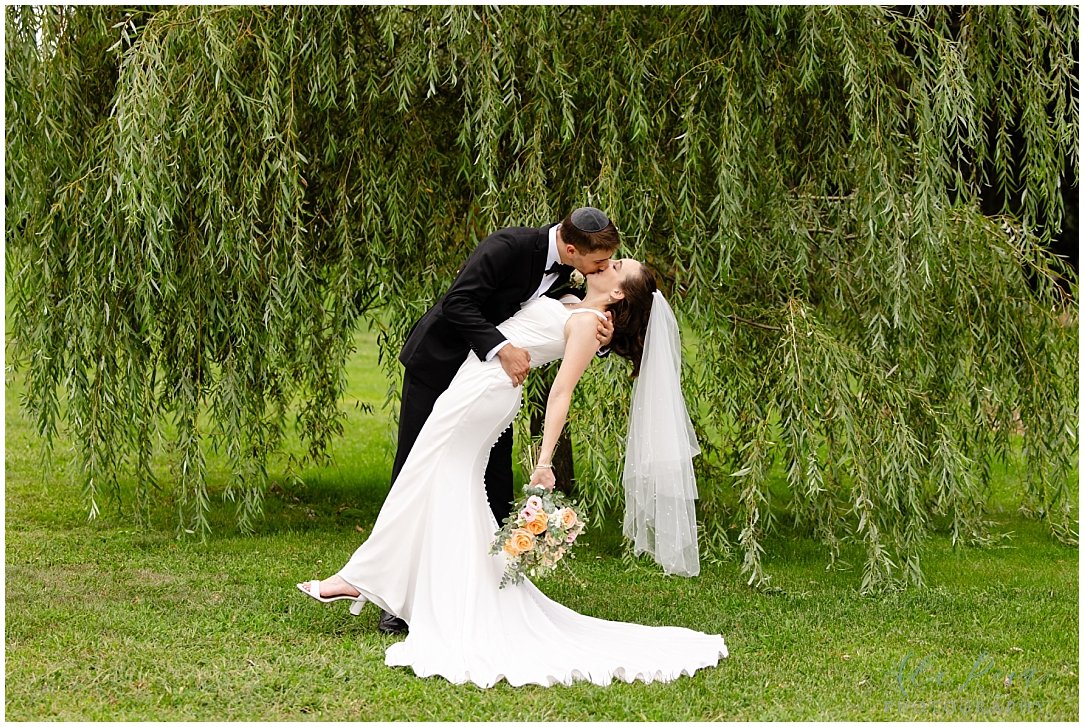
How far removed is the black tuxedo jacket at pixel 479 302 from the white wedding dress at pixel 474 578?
8 centimetres

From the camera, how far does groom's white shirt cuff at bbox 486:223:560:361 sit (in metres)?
4.27

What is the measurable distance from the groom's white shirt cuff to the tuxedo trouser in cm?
35

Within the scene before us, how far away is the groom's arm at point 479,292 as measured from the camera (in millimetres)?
4285

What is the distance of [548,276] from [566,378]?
514mm

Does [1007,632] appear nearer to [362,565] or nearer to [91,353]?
[362,565]

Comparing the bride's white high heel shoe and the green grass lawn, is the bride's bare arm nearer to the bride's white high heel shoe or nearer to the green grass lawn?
the green grass lawn

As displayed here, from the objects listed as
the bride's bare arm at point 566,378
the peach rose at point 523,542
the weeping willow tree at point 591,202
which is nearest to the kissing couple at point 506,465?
the bride's bare arm at point 566,378

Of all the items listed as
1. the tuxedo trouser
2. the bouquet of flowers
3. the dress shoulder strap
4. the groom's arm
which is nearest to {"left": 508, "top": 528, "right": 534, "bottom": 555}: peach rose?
the bouquet of flowers

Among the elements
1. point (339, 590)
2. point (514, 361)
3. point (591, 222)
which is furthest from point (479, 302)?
point (339, 590)

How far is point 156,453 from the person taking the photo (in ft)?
20.2

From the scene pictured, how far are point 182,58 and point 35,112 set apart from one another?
0.71 meters

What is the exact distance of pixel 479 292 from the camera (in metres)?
4.30

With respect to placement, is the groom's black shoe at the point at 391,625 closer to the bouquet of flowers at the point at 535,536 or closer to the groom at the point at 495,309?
the groom at the point at 495,309

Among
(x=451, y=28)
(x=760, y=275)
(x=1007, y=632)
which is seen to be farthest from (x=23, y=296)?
(x=1007, y=632)
